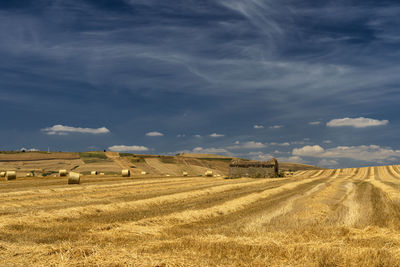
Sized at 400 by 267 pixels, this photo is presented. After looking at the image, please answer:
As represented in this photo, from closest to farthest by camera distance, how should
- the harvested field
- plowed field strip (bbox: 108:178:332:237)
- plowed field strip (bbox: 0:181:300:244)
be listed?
1. the harvested field
2. plowed field strip (bbox: 0:181:300:244)
3. plowed field strip (bbox: 108:178:332:237)

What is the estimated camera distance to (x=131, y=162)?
94688 millimetres

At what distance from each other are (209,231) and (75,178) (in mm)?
26099

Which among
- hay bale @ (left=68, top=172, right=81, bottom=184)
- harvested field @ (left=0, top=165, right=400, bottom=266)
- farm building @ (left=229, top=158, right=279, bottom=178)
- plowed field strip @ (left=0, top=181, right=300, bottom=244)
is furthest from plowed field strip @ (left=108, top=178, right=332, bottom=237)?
farm building @ (left=229, top=158, right=279, bottom=178)

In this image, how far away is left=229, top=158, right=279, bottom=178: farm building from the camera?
61812mm

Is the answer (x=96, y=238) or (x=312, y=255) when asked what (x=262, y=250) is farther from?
(x=96, y=238)

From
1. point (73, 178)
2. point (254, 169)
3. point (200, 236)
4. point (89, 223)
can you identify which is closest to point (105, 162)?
point (254, 169)

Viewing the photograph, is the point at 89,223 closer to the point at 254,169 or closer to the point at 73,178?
the point at 73,178

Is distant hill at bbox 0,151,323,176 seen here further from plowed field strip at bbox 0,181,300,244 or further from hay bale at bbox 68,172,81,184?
plowed field strip at bbox 0,181,300,244

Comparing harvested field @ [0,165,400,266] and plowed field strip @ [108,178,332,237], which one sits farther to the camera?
plowed field strip @ [108,178,332,237]

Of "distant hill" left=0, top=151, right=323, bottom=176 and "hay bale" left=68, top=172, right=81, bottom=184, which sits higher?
"distant hill" left=0, top=151, right=323, bottom=176

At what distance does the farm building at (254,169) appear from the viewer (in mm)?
61812

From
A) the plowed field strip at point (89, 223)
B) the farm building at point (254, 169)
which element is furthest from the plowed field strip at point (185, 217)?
the farm building at point (254, 169)

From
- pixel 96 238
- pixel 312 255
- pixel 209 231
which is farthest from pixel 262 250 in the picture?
pixel 96 238

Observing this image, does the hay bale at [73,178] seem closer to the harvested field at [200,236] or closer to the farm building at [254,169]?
the harvested field at [200,236]
